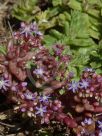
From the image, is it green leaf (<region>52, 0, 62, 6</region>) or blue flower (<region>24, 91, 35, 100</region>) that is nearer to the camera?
blue flower (<region>24, 91, 35, 100</region>)

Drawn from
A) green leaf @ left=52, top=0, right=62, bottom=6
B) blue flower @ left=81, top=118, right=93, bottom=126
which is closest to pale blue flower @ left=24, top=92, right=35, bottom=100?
blue flower @ left=81, top=118, right=93, bottom=126

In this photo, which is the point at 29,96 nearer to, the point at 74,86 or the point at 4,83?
the point at 4,83

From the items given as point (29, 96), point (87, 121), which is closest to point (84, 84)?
point (87, 121)

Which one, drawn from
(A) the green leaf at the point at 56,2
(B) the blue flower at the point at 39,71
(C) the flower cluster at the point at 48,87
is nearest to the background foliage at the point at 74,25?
(A) the green leaf at the point at 56,2

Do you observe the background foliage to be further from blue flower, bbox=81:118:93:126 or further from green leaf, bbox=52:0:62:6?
blue flower, bbox=81:118:93:126

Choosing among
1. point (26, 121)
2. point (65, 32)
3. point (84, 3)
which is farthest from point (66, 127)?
point (84, 3)

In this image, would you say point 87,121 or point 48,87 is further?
point 48,87
